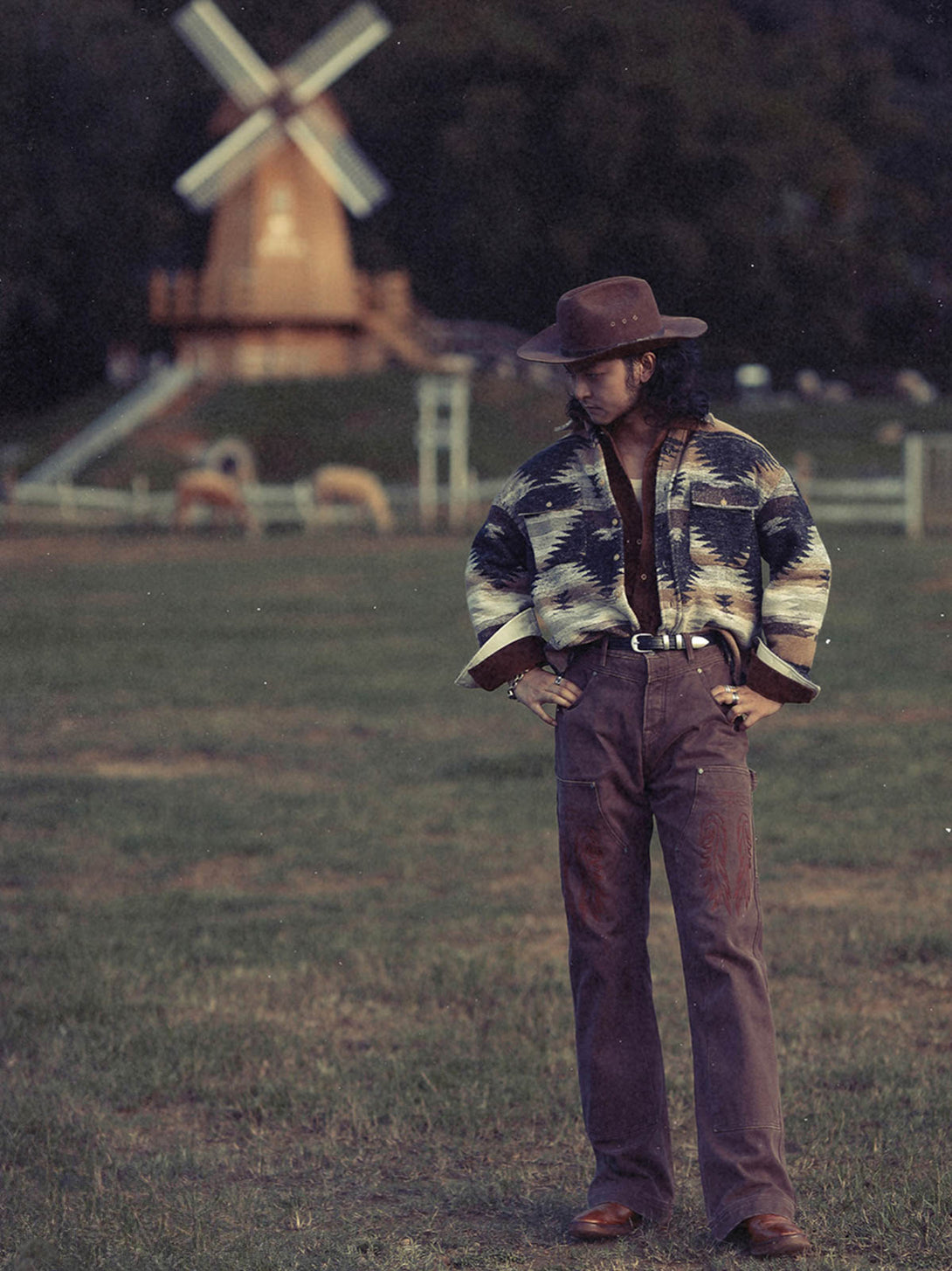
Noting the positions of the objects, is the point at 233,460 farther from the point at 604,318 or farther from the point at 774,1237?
the point at 774,1237

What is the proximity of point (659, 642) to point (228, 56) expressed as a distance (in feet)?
157

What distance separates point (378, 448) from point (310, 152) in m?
10.2

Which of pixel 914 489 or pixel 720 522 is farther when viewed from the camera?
pixel 914 489

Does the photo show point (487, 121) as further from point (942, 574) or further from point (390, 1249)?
point (390, 1249)

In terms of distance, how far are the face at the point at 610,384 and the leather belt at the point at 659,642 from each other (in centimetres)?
48

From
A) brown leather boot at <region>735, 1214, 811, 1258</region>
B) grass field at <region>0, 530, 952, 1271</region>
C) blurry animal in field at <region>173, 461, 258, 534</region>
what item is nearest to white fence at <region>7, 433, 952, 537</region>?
blurry animal in field at <region>173, 461, 258, 534</region>

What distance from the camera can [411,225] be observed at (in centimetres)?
5706

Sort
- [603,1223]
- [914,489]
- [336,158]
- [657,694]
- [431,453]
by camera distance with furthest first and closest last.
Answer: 1. [336,158]
2. [431,453]
3. [914,489]
4. [603,1223]
5. [657,694]

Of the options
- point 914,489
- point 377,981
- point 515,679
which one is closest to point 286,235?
point 914,489

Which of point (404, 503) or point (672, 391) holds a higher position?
point (672, 391)

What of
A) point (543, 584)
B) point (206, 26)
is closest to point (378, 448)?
point (206, 26)

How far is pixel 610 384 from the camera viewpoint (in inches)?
169

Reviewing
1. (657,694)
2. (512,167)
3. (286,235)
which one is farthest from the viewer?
(512,167)

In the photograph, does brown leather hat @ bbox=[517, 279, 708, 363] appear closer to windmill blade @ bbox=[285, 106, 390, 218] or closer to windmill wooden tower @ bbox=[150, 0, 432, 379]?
windmill wooden tower @ bbox=[150, 0, 432, 379]
